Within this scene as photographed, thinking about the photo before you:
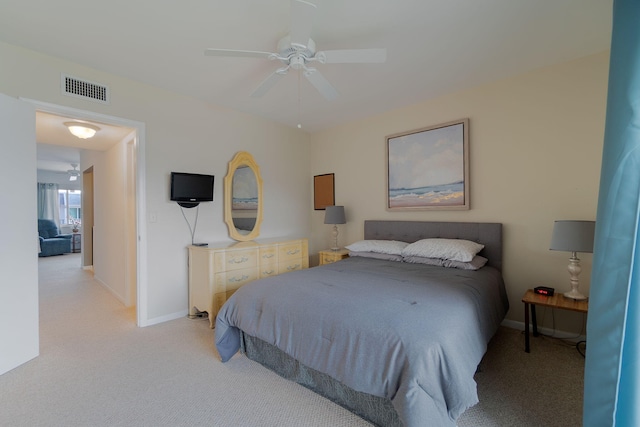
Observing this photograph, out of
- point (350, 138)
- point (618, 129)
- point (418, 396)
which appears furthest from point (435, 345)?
point (350, 138)

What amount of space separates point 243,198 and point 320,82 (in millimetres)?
2075

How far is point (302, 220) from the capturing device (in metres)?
4.73

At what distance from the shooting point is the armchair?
747 cm

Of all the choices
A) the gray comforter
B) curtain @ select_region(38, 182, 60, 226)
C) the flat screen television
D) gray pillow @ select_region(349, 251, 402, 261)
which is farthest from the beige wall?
curtain @ select_region(38, 182, 60, 226)

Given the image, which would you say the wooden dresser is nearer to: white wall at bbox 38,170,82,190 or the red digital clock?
the red digital clock

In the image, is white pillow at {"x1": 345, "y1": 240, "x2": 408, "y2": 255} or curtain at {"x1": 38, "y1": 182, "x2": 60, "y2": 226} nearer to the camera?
white pillow at {"x1": 345, "y1": 240, "x2": 408, "y2": 255}

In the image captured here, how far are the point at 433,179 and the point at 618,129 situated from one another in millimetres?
2316

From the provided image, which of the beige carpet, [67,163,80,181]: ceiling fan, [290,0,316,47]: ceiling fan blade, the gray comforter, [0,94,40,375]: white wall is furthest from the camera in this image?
[67,163,80,181]: ceiling fan

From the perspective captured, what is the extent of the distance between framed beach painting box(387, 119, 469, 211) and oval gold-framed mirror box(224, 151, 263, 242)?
6.14 ft

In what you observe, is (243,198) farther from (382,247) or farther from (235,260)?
(382,247)

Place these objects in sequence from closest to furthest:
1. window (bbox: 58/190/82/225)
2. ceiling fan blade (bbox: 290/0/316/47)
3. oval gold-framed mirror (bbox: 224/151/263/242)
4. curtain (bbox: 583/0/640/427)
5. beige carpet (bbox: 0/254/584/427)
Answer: curtain (bbox: 583/0/640/427), ceiling fan blade (bbox: 290/0/316/47), beige carpet (bbox: 0/254/584/427), oval gold-framed mirror (bbox: 224/151/263/242), window (bbox: 58/190/82/225)

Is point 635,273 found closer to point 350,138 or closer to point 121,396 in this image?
point 121,396

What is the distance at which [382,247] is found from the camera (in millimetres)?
3352

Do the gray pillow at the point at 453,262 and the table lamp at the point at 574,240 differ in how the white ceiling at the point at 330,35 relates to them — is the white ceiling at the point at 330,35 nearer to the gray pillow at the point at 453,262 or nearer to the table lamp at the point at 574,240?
the table lamp at the point at 574,240
